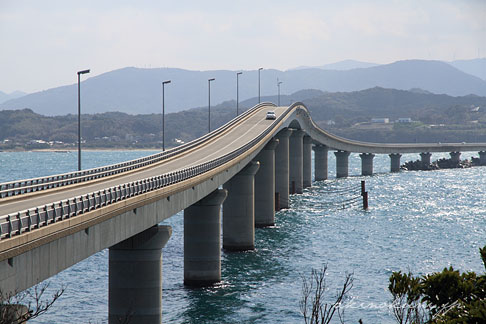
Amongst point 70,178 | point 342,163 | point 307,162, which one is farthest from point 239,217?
point 342,163

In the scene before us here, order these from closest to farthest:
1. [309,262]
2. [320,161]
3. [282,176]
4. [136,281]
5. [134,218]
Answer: [134,218] < [136,281] < [309,262] < [282,176] < [320,161]

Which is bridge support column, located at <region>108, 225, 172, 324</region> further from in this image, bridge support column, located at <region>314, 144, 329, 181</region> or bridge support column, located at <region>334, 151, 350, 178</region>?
bridge support column, located at <region>334, 151, 350, 178</region>

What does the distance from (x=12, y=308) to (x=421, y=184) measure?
156853 mm

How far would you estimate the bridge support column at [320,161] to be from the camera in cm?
18362

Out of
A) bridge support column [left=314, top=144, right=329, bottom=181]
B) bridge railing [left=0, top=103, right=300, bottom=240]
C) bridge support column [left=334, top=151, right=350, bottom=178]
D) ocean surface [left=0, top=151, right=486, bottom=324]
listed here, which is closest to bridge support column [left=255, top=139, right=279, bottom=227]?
ocean surface [left=0, top=151, right=486, bottom=324]

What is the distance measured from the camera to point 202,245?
2303 inches

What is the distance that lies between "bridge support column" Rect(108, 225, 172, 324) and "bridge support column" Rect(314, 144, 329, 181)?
142641 mm

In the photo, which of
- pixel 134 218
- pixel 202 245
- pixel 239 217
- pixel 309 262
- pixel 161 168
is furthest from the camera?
pixel 239 217

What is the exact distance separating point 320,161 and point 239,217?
114 meters

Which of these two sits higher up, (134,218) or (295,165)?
(295,165)

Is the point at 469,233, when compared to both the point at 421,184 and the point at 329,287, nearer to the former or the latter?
the point at 329,287

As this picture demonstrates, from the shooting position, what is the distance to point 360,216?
110 metres

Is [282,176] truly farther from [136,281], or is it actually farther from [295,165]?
[136,281]

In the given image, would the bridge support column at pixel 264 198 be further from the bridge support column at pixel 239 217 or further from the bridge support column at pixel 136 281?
the bridge support column at pixel 136 281
